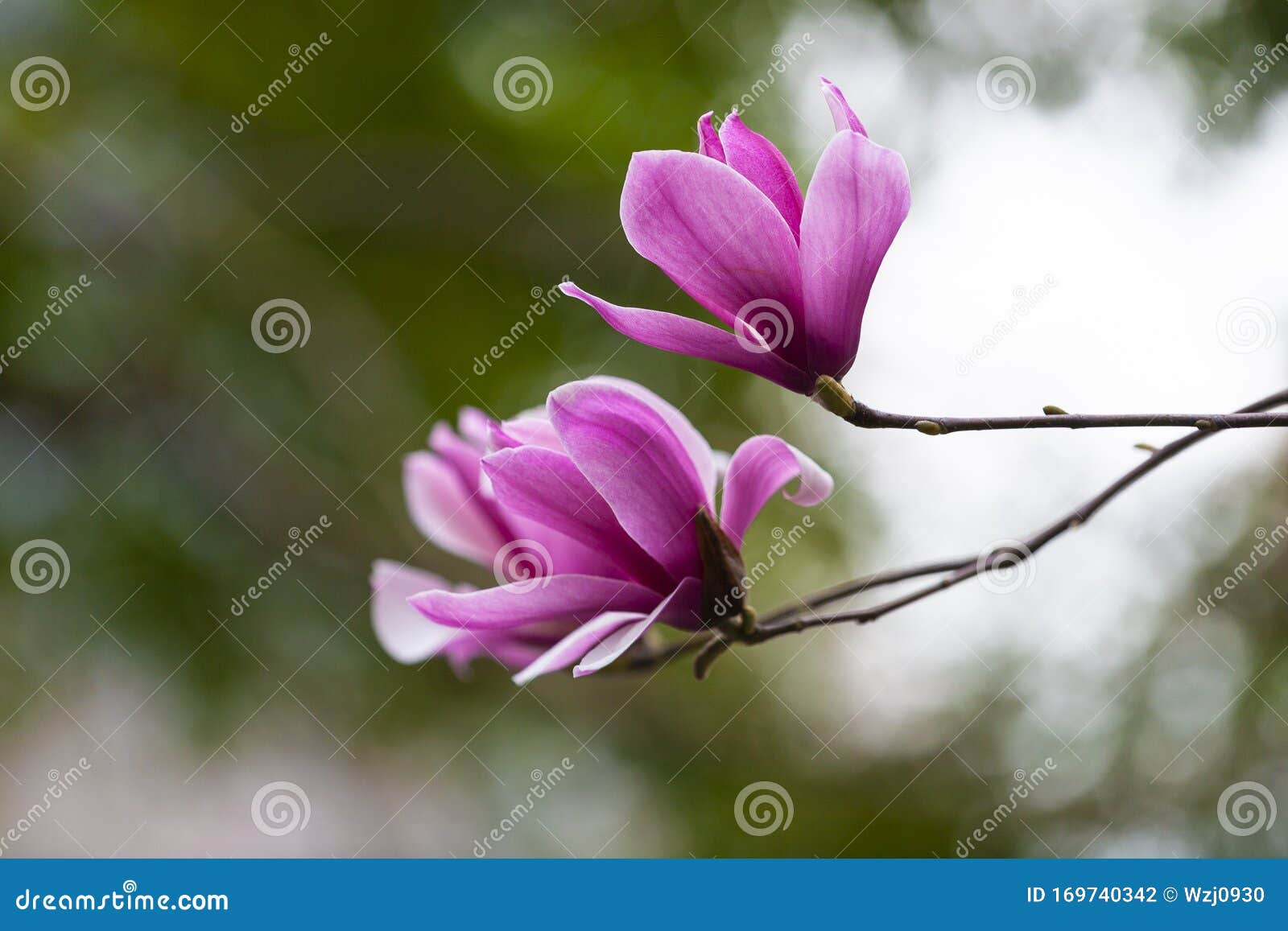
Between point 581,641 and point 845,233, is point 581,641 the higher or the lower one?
the lower one

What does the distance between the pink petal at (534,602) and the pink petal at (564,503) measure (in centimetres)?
1

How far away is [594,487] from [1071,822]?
132 cm

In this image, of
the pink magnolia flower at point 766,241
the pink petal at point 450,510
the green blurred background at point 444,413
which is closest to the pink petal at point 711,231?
the pink magnolia flower at point 766,241

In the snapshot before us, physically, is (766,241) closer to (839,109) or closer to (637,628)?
(839,109)

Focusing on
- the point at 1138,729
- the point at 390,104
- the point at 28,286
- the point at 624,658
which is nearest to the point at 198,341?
the point at 28,286

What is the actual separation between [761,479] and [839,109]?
18 cm

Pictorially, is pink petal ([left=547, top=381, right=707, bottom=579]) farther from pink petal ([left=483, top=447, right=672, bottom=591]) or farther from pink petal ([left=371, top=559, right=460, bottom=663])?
pink petal ([left=371, top=559, right=460, bottom=663])

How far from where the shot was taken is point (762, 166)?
0.47 metres

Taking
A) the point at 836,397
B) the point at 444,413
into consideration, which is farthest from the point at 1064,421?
the point at 444,413

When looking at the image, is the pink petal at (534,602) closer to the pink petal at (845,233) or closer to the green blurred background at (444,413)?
the pink petal at (845,233)

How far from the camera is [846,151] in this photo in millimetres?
431

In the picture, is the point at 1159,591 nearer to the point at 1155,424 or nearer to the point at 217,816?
the point at 1155,424

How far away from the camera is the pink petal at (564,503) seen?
497 mm

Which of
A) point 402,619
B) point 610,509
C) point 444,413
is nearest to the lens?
point 610,509
